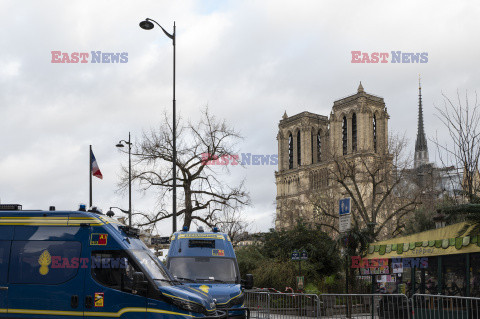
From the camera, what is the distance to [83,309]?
913 cm

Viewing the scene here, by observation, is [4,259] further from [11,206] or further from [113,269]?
[113,269]

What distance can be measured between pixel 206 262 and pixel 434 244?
20.3 ft

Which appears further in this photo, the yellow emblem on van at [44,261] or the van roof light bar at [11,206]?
the van roof light bar at [11,206]

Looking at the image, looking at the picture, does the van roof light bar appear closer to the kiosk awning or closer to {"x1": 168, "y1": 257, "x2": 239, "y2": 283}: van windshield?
{"x1": 168, "y1": 257, "x2": 239, "y2": 283}: van windshield

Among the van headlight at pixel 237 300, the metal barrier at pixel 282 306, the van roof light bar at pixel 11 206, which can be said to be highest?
the van roof light bar at pixel 11 206

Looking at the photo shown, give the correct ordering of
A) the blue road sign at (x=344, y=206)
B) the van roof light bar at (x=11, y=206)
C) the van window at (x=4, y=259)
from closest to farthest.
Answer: the van window at (x=4, y=259)
the van roof light bar at (x=11, y=206)
the blue road sign at (x=344, y=206)

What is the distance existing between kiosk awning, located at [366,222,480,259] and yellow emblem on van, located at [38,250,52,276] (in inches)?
379

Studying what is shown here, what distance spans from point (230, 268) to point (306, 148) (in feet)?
439

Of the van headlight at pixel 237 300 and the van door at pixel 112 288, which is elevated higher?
the van door at pixel 112 288

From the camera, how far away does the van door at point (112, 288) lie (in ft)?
29.9

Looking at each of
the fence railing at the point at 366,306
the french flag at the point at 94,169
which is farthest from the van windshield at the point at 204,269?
the french flag at the point at 94,169

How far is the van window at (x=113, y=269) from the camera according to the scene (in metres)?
9.23

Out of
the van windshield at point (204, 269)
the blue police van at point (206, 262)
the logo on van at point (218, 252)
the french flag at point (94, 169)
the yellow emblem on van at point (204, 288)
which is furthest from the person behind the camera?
the french flag at point (94, 169)

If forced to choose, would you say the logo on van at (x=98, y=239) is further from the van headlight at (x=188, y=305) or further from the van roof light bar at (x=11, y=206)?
the van roof light bar at (x=11, y=206)
